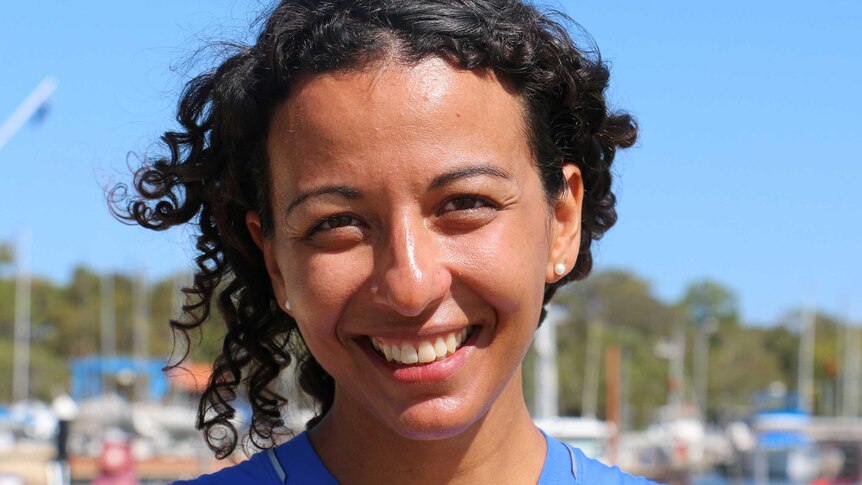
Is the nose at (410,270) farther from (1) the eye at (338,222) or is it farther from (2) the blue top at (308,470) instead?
(2) the blue top at (308,470)

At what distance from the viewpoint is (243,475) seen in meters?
2.55

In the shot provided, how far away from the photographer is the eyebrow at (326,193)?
2.32 metres

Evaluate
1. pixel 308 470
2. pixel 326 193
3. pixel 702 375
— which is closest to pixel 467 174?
pixel 326 193

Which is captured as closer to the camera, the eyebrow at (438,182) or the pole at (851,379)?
the eyebrow at (438,182)

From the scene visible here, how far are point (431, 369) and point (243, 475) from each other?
499 millimetres

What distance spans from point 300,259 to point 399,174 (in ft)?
0.90

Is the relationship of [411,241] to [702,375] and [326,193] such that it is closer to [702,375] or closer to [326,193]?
[326,193]

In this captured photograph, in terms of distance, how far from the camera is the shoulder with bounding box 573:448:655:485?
8.64 feet

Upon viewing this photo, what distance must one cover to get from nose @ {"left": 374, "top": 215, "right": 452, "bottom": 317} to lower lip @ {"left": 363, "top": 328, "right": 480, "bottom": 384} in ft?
0.41

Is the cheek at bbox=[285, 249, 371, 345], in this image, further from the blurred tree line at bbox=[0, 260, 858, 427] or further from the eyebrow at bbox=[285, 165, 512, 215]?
the blurred tree line at bbox=[0, 260, 858, 427]

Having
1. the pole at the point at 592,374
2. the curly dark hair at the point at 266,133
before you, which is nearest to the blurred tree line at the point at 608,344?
the pole at the point at 592,374

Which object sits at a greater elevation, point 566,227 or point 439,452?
point 566,227

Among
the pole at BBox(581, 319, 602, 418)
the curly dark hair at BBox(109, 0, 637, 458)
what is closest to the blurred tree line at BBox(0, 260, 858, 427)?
the pole at BBox(581, 319, 602, 418)

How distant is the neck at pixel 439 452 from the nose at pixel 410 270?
421 mm
